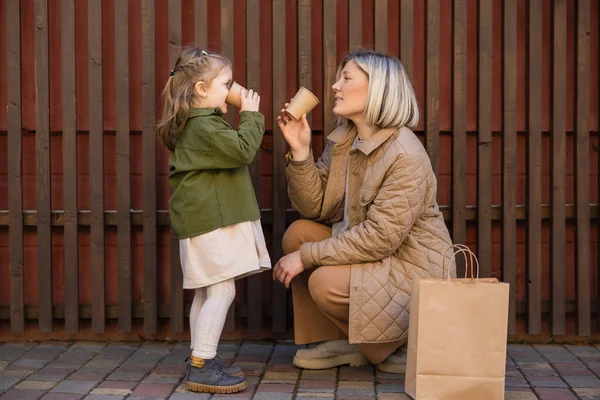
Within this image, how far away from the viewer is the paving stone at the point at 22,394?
12.8ft

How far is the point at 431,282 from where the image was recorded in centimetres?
366

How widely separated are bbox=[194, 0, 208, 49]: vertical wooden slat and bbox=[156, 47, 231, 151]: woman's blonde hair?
0.73 metres

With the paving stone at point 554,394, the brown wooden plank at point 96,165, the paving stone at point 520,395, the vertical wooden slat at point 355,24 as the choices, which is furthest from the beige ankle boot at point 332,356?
the vertical wooden slat at point 355,24

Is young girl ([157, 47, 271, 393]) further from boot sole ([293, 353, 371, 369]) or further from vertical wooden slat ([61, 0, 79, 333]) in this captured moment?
vertical wooden slat ([61, 0, 79, 333])

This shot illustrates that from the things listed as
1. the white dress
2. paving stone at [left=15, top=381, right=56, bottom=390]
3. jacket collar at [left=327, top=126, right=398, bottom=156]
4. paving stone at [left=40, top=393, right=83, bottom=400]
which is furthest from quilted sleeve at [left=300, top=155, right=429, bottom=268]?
paving stone at [left=15, top=381, right=56, bottom=390]

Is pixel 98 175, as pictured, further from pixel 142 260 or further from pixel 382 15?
pixel 382 15

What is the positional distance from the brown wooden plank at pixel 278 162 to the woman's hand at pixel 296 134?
0.46 meters

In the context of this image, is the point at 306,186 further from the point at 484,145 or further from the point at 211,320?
the point at 484,145

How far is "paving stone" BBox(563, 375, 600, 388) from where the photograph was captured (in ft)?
13.6

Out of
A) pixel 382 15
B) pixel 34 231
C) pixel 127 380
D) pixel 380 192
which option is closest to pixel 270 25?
pixel 382 15

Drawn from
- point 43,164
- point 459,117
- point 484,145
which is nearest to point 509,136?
point 484,145

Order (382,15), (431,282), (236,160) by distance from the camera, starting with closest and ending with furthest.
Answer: (431,282)
(236,160)
(382,15)

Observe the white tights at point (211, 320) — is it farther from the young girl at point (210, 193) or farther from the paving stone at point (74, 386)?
the paving stone at point (74, 386)

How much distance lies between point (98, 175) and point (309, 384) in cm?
166
